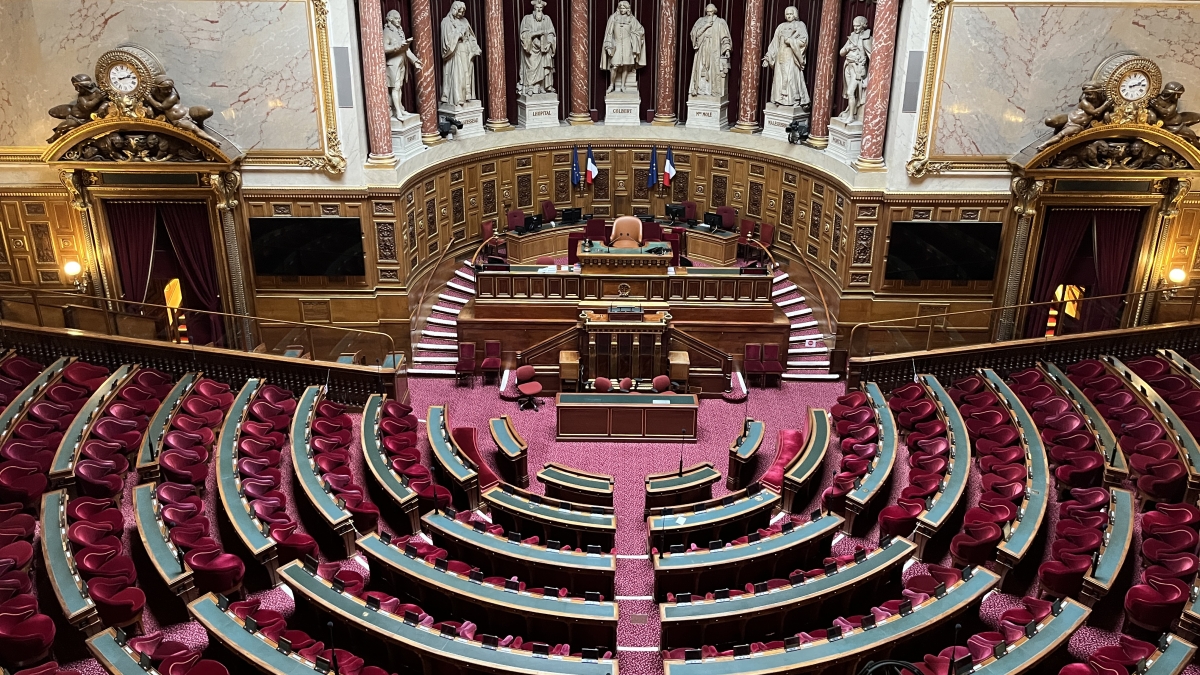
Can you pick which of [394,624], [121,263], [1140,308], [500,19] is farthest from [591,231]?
[394,624]

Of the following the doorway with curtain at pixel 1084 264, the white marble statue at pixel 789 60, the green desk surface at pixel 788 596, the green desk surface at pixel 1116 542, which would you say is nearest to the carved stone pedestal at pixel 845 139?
the white marble statue at pixel 789 60

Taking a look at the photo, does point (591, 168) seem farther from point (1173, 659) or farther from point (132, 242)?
point (1173, 659)

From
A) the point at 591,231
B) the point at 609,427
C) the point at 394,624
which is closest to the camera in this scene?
the point at 394,624

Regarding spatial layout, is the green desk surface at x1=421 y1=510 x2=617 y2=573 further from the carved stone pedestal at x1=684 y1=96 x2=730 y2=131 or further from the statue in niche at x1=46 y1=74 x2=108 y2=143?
the carved stone pedestal at x1=684 y1=96 x2=730 y2=131

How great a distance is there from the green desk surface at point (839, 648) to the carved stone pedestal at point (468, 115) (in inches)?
526

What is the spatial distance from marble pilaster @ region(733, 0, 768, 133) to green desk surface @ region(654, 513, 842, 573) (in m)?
11.0

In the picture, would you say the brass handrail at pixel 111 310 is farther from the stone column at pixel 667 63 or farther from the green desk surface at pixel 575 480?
the stone column at pixel 667 63

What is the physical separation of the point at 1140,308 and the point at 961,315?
9.89ft

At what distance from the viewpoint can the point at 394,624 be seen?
32.7ft

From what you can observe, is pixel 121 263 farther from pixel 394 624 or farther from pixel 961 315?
pixel 961 315

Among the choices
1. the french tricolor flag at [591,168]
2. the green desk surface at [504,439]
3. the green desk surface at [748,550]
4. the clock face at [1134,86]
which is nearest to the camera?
the green desk surface at [748,550]

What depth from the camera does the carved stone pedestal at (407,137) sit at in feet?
60.2

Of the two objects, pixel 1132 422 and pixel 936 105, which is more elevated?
pixel 936 105

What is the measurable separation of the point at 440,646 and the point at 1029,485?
7343 mm
